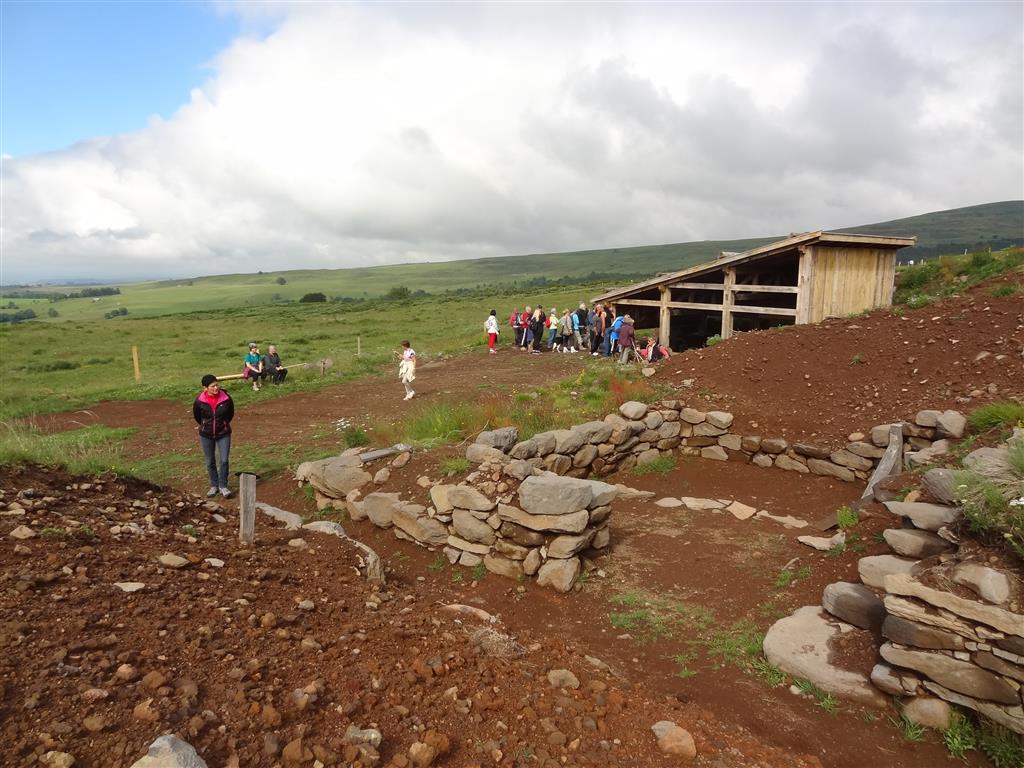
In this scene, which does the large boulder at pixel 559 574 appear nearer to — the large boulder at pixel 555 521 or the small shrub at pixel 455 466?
the large boulder at pixel 555 521

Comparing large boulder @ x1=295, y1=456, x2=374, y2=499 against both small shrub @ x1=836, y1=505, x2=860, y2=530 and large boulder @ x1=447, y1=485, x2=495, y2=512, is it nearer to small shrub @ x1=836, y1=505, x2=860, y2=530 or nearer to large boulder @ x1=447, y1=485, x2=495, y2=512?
large boulder @ x1=447, y1=485, x2=495, y2=512

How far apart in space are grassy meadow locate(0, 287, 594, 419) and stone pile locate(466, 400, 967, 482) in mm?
11877

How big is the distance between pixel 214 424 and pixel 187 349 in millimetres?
31381

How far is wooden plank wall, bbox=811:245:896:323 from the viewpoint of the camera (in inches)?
644

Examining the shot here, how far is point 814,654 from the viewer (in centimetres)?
516

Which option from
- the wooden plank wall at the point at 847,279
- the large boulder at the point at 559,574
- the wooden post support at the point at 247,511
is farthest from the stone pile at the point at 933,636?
the wooden plank wall at the point at 847,279

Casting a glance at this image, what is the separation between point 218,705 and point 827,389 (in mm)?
11727

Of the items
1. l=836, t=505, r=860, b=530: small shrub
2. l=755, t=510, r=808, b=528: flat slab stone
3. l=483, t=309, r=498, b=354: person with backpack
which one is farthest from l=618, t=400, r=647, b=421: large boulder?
l=483, t=309, r=498, b=354: person with backpack

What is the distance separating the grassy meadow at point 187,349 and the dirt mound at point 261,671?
554 inches

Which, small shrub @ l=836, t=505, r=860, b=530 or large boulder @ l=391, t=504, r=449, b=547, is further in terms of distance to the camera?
large boulder @ l=391, t=504, r=449, b=547

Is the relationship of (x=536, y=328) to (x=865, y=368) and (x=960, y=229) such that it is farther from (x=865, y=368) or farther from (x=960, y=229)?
(x=960, y=229)

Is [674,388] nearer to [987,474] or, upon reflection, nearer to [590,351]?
[987,474]

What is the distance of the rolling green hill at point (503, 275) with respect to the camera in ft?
373

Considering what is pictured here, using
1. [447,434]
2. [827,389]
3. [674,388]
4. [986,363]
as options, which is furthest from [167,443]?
[986,363]
